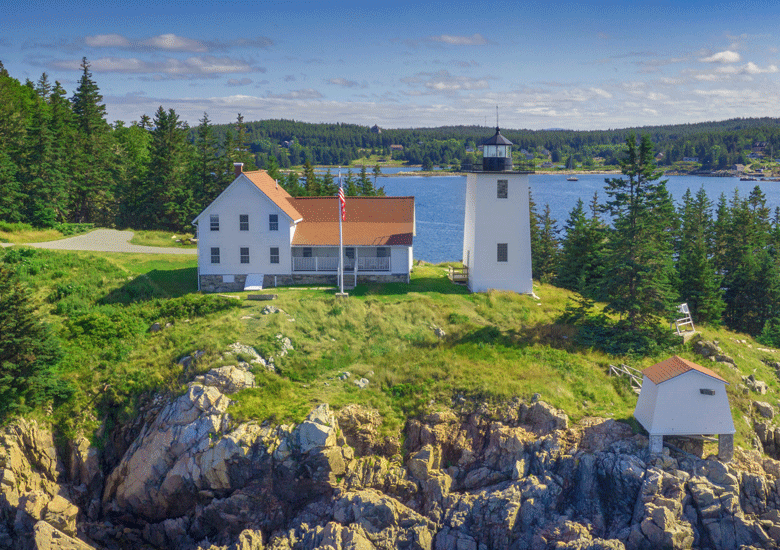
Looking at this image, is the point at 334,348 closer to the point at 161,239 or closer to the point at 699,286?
the point at 699,286

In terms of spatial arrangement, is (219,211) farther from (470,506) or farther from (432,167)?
(432,167)

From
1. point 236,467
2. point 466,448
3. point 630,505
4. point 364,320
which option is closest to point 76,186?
point 364,320

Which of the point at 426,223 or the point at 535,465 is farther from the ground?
the point at 426,223

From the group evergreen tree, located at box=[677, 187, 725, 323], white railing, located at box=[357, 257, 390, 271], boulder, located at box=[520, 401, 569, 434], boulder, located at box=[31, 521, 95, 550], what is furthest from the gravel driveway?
evergreen tree, located at box=[677, 187, 725, 323]

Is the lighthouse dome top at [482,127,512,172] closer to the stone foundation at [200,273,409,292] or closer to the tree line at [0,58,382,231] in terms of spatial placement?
the stone foundation at [200,273,409,292]

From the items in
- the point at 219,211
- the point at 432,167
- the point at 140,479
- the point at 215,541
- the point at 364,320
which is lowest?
the point at 215,541

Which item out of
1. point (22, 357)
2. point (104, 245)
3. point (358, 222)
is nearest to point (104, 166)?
point (104, 245)
